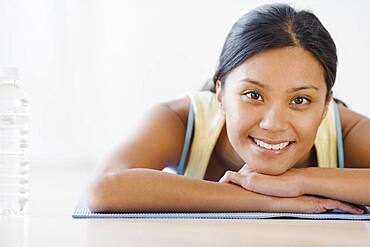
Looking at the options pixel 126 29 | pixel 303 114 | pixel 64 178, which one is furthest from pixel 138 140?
pixel 126 29

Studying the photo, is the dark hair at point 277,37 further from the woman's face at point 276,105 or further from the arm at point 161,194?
the arm at point 161,194

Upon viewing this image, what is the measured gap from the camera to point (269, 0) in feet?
12.9

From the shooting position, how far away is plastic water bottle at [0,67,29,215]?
6.06 feet

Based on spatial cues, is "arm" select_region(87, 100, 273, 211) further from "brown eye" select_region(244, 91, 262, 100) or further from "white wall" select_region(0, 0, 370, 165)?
"white wall" select_region(0, 0, 370, 165)

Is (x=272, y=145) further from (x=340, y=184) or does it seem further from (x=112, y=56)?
(x=112, y=56)

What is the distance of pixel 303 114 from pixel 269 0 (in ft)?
7.39

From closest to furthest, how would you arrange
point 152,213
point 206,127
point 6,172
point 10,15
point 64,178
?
point 152,213
point 6,172
point 206,127
point 64,178
point 10,15

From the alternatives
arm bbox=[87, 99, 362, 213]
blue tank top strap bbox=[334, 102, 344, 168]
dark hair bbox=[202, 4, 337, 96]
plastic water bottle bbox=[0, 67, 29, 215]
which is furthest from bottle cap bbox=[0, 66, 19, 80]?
blue tank top strap bbox=[334, 102, 344, 168]

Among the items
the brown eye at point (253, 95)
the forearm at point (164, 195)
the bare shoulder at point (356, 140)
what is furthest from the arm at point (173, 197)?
the bare shoulder at point (356, 140)

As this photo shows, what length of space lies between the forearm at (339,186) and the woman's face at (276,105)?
0.08 m

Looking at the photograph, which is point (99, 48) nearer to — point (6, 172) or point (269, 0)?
point (269, 0)

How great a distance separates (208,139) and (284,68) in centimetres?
50

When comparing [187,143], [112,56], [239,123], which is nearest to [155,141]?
[187,143]

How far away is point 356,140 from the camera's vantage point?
2.12 meters
